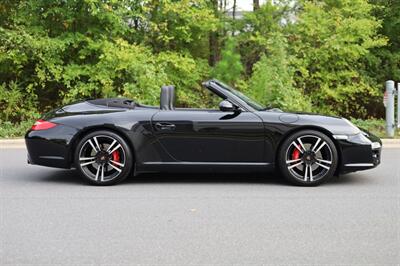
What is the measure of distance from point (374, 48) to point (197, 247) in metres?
15.4

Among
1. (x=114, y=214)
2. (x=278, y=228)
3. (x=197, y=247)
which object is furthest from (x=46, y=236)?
Result: (x=278, y=228)

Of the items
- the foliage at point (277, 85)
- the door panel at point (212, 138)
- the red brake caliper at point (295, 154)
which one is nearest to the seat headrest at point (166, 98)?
the door panel at point (212, 138)

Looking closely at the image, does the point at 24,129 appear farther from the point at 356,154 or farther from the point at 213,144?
the point at 356,154

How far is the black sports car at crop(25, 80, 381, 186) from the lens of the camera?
694 centimetres

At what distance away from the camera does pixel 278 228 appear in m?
5.11

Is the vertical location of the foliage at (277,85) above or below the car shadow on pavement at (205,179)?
above

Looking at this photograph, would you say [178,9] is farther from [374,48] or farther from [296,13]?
[374,48]

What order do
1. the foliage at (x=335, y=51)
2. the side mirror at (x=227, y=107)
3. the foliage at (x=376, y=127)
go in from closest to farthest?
the side mirror at (x=227, y=107) < the foliage at (x=376, y=127) < the foliage at (x=335, y=51)

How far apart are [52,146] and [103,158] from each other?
659 mm

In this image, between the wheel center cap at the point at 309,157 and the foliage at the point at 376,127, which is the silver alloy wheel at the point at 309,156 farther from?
the foliage at the point at 376,127

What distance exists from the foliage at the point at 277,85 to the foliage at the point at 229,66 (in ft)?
4.92

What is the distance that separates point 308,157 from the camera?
6906 mm

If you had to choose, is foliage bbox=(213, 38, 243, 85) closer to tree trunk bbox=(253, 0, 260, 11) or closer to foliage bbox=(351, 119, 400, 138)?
tree trunk bbox=(253, 0, 260, 11)

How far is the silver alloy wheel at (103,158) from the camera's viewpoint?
6.98m
